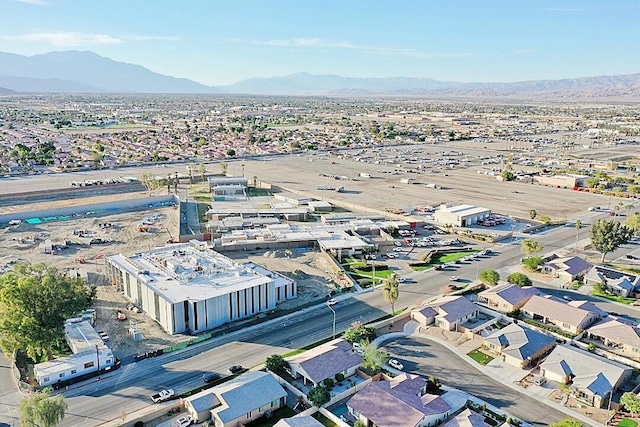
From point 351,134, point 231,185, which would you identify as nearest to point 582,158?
point 351,134

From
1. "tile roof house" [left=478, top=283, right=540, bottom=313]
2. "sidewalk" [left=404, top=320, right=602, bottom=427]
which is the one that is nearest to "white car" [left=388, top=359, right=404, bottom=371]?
"sidewalk" [left=404, top=320, right=602, bottom=427]

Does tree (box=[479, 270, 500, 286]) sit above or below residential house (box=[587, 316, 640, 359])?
above

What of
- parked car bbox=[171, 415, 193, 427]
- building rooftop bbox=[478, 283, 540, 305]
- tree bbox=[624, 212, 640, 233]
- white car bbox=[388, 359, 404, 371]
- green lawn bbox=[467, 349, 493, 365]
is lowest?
parked car bbox=[171, 415, 193, 427]

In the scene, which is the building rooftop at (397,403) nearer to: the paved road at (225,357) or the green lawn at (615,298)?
the paved road at (225,357)

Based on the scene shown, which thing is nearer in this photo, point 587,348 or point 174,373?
point 174,373

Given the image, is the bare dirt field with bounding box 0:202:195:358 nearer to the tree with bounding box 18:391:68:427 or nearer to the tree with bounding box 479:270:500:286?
the tree with bounding box 18:391:68:427

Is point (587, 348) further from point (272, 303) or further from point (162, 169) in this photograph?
point (162, 169)

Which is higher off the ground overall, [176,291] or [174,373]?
[176,291]
